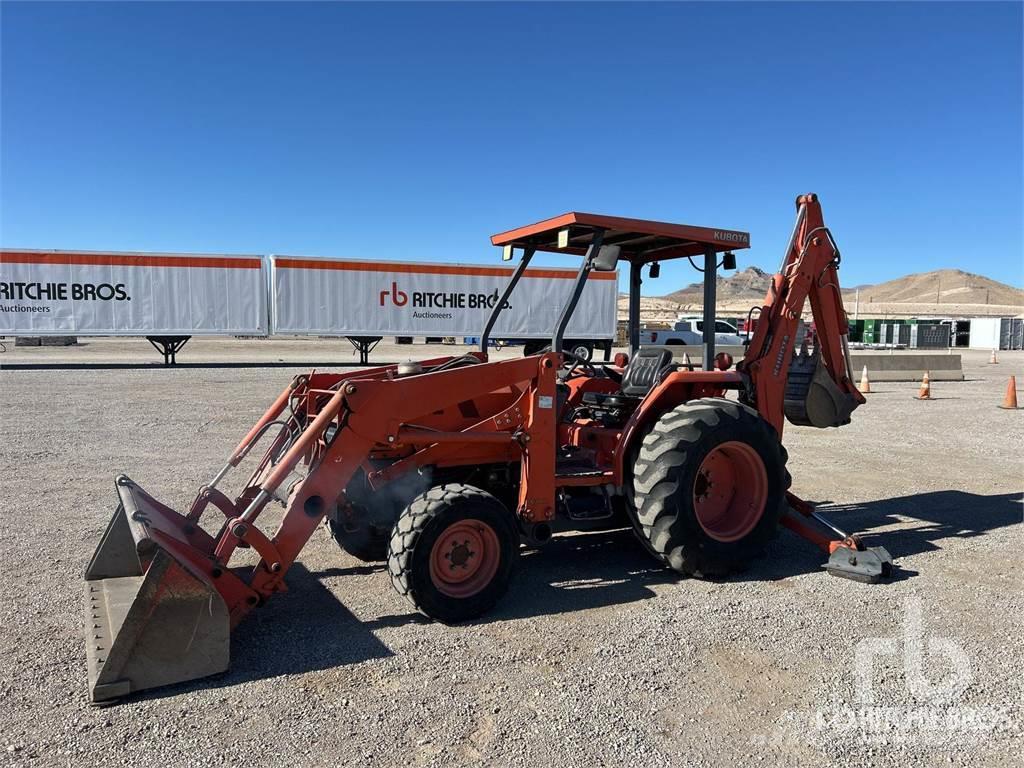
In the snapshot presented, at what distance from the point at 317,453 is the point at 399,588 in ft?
3.00

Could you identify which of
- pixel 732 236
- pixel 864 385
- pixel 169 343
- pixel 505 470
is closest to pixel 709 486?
pixel 505 470

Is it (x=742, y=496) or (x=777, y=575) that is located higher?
(x=742, y=496)

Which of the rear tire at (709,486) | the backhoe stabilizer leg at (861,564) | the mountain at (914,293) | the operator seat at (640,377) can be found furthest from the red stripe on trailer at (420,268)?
the mountain at (914,293)

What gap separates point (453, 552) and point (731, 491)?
7.36ft

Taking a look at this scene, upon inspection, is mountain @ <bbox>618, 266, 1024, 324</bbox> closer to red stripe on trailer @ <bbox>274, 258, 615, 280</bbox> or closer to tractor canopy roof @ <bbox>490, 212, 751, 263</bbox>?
red stripe on trailer @ <bbox>274, 258, 615, 280</bbox>

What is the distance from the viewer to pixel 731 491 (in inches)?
217

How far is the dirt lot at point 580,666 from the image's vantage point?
124 inches

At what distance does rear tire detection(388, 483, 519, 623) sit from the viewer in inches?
166

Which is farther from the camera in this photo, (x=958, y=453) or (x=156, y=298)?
(x=156, y=298)

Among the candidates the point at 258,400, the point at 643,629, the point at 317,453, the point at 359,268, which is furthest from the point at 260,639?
the point at 359,268

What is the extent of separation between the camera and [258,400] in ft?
47.9

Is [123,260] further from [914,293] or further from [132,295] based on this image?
[914,293]

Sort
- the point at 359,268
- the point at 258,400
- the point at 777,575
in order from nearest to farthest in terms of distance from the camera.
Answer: the point at 777,575 < the point at 258,400 < the point at 359,268

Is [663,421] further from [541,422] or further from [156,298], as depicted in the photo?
[156,298]
